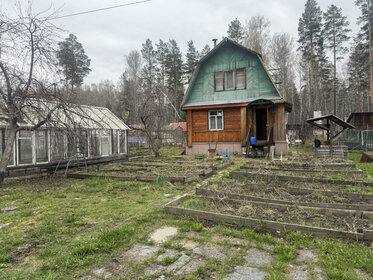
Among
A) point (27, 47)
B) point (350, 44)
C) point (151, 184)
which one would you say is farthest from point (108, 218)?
point (350, 44)

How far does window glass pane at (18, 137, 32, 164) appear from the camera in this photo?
9.17 m

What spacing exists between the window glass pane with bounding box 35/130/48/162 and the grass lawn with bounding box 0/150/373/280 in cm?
397

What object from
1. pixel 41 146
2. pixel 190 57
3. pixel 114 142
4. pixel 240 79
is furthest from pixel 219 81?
pixel 190 57

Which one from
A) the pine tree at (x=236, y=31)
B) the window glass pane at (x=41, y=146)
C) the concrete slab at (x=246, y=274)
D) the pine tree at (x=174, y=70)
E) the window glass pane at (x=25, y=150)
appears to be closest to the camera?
the concrete slab at (x=246, y=274)

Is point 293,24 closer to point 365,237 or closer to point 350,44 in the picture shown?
point 350,44

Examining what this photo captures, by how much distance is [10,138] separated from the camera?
7535mm

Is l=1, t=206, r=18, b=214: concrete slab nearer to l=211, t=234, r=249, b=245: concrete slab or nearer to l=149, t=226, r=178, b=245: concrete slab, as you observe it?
l=149, t=226, r=178, b=245: concrete slab

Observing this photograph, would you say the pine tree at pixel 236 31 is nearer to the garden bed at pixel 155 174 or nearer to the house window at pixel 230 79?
the house window at pixel 230 79

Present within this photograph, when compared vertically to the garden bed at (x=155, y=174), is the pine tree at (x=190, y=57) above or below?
above

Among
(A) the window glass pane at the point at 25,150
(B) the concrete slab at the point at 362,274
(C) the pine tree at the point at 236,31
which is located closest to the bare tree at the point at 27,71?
(A) the window glass pane at the point at 25,150

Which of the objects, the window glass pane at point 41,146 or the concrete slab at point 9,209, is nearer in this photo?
the concrete slab at point 9,209

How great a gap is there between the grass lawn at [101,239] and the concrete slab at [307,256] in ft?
0.21

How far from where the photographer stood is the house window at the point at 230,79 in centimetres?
1523

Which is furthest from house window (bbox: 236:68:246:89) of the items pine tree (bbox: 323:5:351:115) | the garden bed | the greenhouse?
pine tree (bbox: 323:5:351:115)
